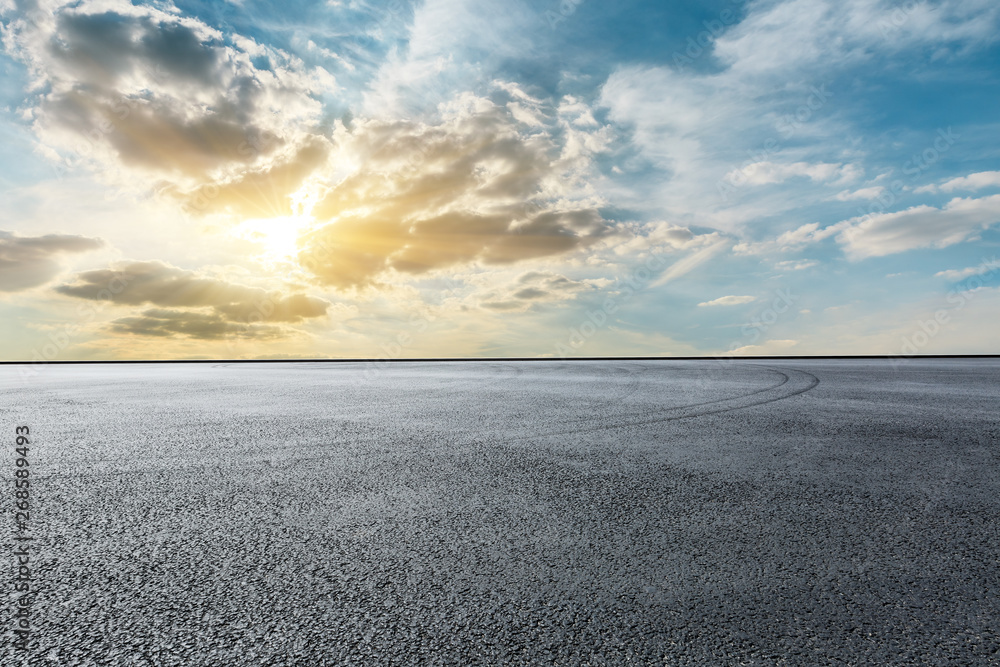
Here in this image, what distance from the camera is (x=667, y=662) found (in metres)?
2.28

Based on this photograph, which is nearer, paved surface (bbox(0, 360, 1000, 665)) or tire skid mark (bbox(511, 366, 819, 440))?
paved surface (bbox(0, 360, 1000, 665))

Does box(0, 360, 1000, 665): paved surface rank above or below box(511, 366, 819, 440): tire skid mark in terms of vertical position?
below

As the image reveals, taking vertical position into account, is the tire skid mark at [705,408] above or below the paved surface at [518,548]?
above

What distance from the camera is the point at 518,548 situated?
3.49 meters

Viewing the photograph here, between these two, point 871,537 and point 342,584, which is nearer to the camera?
point 342,584

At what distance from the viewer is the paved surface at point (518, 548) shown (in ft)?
8.00

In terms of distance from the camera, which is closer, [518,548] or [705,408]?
[518,548]

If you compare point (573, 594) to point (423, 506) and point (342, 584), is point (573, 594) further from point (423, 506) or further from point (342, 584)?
point (423, 506)

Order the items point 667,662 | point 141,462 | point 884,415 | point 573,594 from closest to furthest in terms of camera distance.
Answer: point 667,662, point 573,594, point 141,462, point 884,415

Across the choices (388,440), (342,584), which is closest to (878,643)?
(342,584)

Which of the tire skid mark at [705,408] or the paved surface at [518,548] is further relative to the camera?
the tire skid mark at [705,408]

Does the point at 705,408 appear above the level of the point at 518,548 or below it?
above

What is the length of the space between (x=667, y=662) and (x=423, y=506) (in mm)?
2475

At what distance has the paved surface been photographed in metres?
2.44
